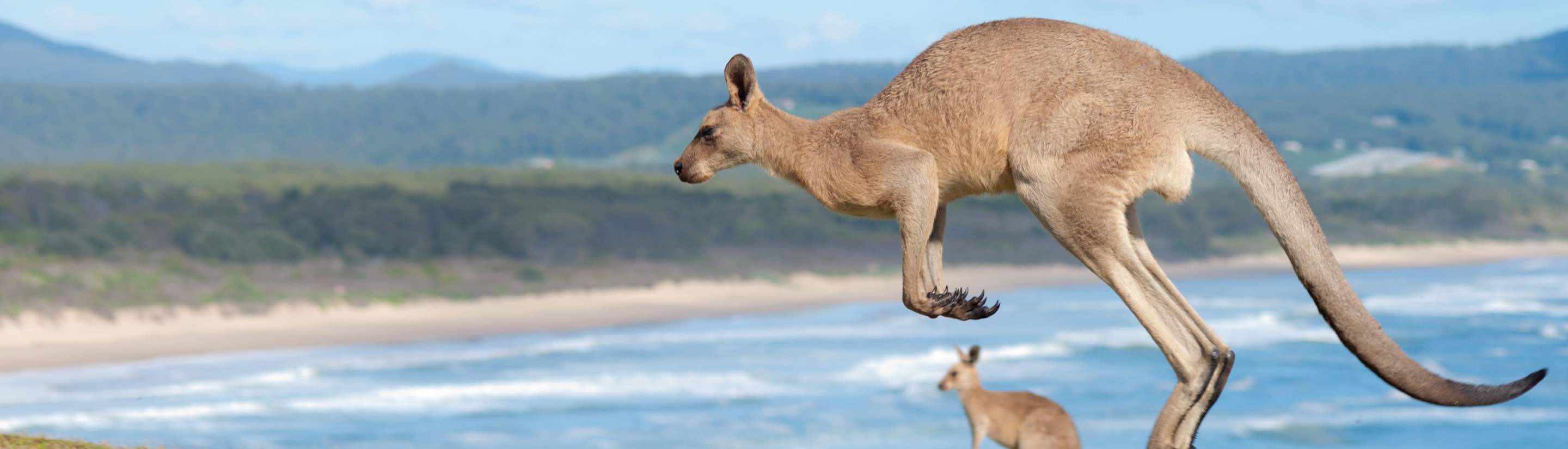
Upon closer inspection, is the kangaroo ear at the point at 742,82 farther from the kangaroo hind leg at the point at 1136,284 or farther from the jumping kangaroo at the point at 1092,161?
the kangaroo hind leg at the point at 1136,284

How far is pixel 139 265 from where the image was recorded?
128 ft

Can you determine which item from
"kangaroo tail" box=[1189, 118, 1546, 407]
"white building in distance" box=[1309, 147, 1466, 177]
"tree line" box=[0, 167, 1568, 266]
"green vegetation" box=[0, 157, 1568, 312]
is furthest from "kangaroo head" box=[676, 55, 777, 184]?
"white building in distance" box=[1309, 147, 1466, 177]

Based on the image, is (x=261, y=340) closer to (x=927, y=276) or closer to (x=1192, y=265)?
(x=927, y=276)

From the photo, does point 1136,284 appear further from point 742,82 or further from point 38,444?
point 38,444

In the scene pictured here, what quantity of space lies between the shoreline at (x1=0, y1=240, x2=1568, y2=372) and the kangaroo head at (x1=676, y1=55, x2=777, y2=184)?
2489 cm

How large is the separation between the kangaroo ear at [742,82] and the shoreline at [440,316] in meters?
25.0

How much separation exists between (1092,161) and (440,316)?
34.4 metres

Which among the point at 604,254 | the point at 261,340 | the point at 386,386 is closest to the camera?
the point at 386,386

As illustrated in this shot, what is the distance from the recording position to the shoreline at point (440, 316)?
31.7 metres

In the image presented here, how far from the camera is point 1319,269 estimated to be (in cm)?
600

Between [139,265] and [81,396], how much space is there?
14.7 m

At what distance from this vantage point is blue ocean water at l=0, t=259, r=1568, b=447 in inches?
899

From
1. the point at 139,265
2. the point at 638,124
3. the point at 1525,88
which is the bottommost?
the point at 139,265

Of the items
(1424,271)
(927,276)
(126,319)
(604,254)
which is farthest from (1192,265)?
(927,276)
